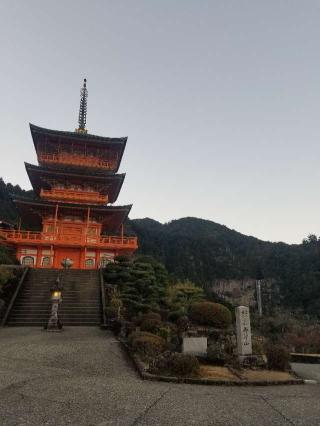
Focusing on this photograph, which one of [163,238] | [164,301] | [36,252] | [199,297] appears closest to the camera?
[164,301]

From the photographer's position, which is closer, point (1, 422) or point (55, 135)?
point (1, 422)

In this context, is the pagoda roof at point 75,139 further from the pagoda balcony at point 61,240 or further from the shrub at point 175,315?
the shrub at point 175,315

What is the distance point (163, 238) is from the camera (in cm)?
10644

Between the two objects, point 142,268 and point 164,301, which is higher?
point 142,268

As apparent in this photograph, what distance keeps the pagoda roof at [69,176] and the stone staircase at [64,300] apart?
10562 mm

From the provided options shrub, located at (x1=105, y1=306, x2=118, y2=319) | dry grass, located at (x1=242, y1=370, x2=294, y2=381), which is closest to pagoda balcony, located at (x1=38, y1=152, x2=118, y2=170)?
shrub, located at (x1=105, y1=306, x2=118, y2=319)

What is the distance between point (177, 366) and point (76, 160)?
28.9m

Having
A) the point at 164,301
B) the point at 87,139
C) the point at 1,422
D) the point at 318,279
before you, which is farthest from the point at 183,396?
the point at 318,279

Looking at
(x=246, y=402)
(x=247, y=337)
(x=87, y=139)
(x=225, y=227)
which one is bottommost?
(x=246, y=402)

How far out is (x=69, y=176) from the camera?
3228cm

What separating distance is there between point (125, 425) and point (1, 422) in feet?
6.12

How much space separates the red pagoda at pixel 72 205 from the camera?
30.0 meters

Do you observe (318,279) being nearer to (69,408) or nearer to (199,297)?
(199,297)

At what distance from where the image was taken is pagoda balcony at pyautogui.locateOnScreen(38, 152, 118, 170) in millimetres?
34062
